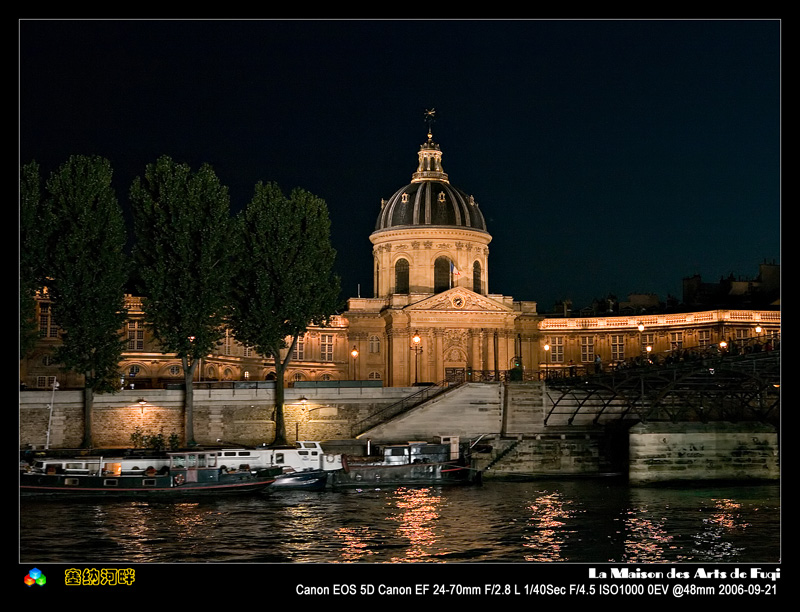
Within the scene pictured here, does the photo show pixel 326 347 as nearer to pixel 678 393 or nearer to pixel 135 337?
pixel 135 337

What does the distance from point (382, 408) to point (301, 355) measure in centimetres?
2830

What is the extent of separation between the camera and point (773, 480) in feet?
193

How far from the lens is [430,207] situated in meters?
101

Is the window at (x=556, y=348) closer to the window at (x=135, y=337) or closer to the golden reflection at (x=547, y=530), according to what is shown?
the window at (x=135, y=337)

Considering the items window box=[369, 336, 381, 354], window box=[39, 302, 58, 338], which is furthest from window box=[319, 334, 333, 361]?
window box=[39, 302, 58, 338]

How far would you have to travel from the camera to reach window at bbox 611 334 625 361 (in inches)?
3898

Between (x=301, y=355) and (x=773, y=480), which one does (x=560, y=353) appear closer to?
(x=301, y=355)

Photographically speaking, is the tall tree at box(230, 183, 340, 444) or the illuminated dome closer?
the tall tree at box(230, 183, 340, 444)

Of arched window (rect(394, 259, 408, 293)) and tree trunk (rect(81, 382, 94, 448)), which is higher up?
arched window (rect(394, 259, 408, 293))

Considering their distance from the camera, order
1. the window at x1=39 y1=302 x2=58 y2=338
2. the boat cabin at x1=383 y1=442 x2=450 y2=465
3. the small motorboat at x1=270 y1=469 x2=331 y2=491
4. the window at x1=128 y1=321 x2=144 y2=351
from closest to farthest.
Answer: the small motorboat at x1=270 y1=469 x2=331 y2=491 → the boat cabin at x1=383 y1=442 x2=450 y2=465 → the window at x1=39 y1=302 x2=58 y2=338 → the window at x1=128 y1=321 x2=144 y2=351

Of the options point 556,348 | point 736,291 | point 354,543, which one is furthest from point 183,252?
point 736,291

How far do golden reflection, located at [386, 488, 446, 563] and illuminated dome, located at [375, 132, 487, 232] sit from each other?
4758 cm

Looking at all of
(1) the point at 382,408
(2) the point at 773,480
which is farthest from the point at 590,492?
(1) the point at 382,408

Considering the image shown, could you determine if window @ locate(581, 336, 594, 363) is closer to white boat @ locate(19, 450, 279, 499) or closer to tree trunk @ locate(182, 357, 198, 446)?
tree trunk @ locate(182, 357, 198, 446)
